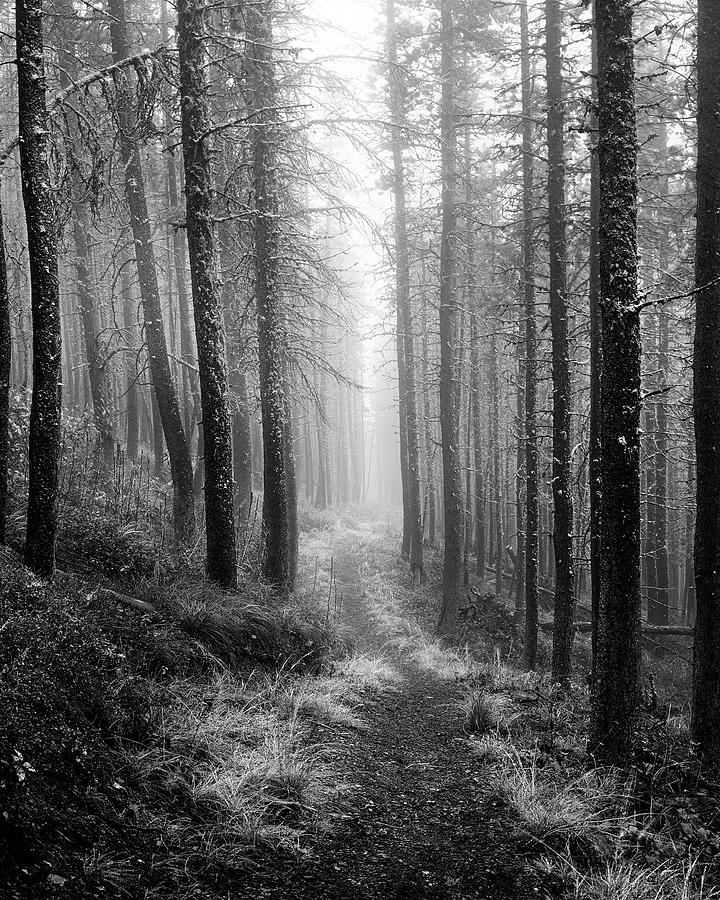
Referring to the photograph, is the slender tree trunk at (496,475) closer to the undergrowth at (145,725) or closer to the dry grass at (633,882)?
the undergrowth at (145,725)

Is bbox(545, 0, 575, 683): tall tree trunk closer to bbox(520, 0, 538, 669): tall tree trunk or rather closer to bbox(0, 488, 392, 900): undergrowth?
bbox(520, 0, 538, 669): tall tree trunk

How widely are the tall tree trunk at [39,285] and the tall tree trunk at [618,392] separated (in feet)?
16.5

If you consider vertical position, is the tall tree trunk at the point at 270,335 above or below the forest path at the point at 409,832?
above

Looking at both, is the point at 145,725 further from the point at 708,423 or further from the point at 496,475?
the point at 496,475

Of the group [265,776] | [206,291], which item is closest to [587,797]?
[265,776]

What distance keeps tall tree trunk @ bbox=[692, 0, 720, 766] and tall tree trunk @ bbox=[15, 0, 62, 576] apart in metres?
6.88

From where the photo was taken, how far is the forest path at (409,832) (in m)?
3.41

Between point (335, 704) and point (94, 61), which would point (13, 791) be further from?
point (94, 61)

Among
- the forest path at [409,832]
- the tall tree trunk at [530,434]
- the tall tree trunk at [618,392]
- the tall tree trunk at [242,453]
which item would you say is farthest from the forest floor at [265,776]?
the tall tree trunk at [242,453]

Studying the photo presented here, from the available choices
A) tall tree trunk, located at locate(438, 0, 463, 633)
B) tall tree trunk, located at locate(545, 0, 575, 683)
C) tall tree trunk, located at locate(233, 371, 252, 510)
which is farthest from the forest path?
tall tree trunk, located at locate(233, 371, 252, 510)

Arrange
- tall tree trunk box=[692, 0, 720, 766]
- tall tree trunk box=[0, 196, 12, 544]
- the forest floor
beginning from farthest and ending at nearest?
1. tall tree trunk box=[692, 0, 720, 766]
2. tall tree trunk box=[0, 196, 12, 544]
3. the forest floor

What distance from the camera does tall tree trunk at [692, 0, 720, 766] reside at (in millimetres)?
6609

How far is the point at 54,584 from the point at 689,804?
18.5ft

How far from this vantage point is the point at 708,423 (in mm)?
6762
